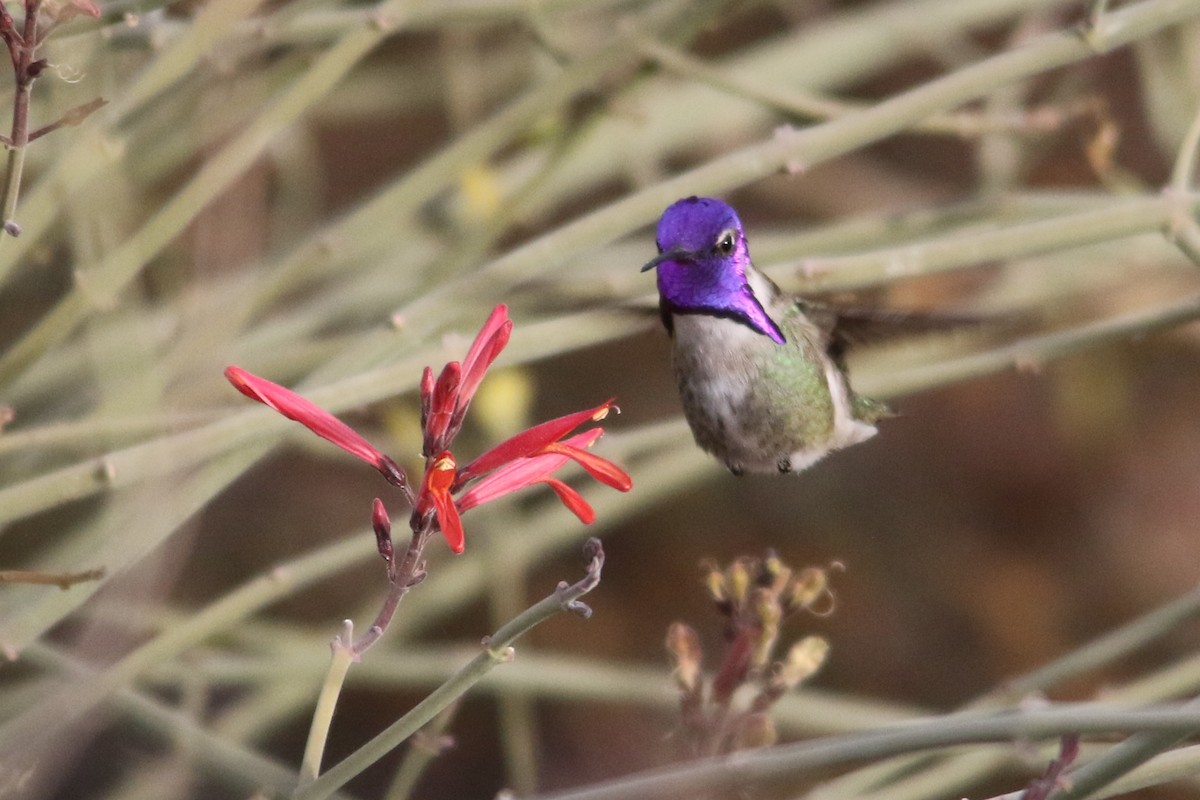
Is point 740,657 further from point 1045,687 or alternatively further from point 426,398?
point 1045,687

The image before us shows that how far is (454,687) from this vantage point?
56.9 inches

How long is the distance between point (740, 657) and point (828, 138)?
96 centimetres

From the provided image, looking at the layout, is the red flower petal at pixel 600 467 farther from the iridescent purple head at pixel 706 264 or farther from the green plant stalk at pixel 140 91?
the green plant stalk at pixel 140 91

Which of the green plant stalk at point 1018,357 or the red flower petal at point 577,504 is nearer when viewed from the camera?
the red flower petal at point 577,504

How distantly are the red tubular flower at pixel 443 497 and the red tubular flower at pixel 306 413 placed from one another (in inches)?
4.2

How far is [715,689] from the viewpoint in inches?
78.2

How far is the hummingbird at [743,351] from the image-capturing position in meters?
2.04

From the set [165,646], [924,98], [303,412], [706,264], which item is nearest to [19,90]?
[303,412]

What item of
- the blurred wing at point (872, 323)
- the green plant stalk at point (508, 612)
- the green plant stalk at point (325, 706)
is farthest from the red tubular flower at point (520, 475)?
the green plant stalk at point (508, 612)

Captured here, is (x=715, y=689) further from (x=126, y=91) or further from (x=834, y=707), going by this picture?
(x=126, y=91)

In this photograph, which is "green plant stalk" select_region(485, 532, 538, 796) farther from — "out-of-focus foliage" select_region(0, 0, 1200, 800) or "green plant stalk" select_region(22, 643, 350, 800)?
"green plant stalk" select_region(22, 643, 350, 800)

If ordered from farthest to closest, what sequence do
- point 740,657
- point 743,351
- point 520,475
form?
point 743,351 → point 740,657 → point 520,475

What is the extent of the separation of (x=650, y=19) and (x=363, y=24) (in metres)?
0.65

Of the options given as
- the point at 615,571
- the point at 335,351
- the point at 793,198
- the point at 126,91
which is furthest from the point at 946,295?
the point at 126,91
